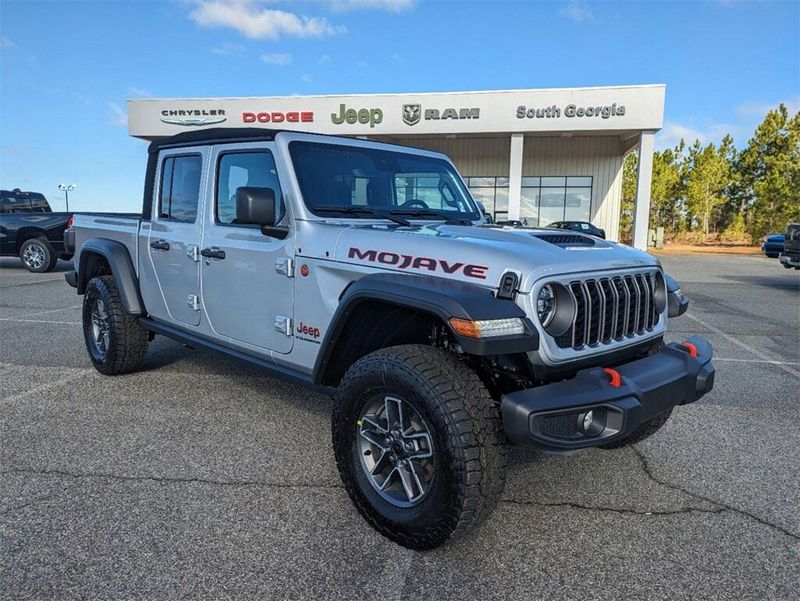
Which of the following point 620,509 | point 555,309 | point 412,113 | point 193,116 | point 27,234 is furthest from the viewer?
point 193,116

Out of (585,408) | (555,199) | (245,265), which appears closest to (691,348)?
(585,408)

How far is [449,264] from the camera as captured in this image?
2.70 m

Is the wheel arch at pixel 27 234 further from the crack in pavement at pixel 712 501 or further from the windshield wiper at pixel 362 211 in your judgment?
the crack in pavement at pixel 712 501

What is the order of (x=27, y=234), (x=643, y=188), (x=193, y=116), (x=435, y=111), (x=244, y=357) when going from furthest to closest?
(x=193, y=116) < (x=435, y=111) < (x=643, y=188) < (x=27, y=234) < (x=244, y=357)

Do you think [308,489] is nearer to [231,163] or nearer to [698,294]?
[231,163]

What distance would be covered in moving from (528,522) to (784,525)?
1258mm

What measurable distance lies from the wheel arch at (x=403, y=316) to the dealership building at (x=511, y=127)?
71.8 ft

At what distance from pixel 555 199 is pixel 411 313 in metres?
28.8

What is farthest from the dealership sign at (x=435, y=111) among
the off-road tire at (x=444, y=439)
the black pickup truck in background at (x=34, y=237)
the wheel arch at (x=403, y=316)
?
the off-road tire at (x=444, y=439)

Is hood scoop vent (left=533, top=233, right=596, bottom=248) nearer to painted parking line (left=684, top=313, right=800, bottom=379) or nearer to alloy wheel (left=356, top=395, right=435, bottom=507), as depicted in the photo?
alloy wheel (left=356, top=395, right=435, bottom=507)

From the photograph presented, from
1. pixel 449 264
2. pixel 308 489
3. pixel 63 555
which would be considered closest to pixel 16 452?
pixel 63 555

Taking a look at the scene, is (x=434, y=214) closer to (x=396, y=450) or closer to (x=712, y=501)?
(x=396, y=450)

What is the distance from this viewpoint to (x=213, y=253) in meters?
3.87

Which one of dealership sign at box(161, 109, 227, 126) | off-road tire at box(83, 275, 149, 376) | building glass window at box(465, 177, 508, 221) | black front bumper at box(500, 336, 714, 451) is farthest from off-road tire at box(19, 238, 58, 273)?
building glass window at box(465, 177, 508, 221)
